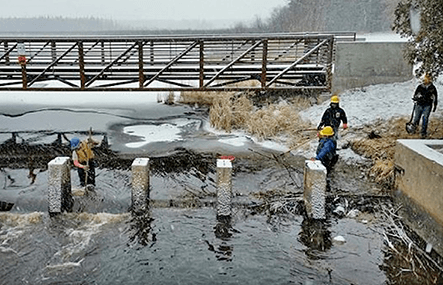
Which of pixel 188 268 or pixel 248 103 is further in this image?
pixel 248 103

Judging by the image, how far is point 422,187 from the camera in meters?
8.35

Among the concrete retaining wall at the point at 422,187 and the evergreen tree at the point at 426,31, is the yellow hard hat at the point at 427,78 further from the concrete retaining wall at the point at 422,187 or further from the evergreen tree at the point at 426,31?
the concrete retaining wall at the point at 422,187

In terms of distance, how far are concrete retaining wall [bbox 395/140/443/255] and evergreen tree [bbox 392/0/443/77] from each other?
3.46m

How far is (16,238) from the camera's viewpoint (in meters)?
8.21

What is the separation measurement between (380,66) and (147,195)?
10.9m

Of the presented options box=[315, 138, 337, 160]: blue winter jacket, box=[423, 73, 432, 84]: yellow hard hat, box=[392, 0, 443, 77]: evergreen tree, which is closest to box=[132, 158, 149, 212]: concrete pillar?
box=[315, 138, 337, 160]: blue winter jacket

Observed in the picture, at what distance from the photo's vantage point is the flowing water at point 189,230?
7.31 meters

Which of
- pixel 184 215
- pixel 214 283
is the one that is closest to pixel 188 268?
pixel 214 283

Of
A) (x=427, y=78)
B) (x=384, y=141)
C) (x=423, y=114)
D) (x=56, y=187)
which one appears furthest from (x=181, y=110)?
(x=56, y=187)

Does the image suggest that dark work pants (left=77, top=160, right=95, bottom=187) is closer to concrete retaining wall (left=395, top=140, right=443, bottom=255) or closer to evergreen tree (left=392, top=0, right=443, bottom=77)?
concrete retaining wall (left=395, top=140, right=443, bottom=255)

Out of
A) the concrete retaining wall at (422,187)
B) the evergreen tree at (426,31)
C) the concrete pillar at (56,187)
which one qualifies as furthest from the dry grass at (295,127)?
the concrete pillar at (56,187)

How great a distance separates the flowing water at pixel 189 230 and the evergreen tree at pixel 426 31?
3359 mm

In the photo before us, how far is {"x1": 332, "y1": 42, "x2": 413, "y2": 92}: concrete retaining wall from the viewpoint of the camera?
664 inches

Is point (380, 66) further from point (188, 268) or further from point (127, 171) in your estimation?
point (188, 268)
